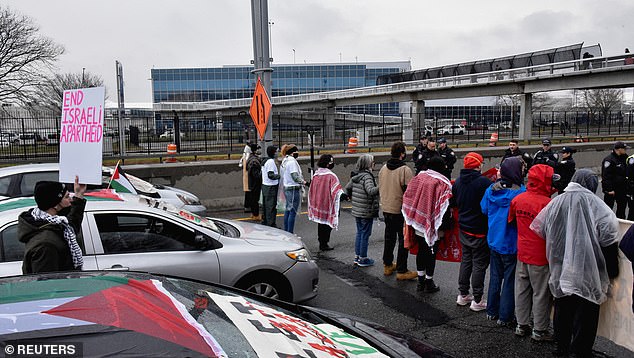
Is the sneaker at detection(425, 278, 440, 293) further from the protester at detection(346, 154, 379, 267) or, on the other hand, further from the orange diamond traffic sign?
the orange diamond traffic sign

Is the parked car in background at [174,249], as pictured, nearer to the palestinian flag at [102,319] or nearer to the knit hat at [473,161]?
the knit hat at [473,161]

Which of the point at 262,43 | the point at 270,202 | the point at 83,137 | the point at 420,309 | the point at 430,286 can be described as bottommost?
the point at 420,309

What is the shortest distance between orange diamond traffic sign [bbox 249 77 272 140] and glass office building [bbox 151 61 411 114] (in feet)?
298

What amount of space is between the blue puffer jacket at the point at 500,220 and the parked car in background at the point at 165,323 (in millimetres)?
2654

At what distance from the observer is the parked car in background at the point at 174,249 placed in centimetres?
500

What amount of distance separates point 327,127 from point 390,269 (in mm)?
21358

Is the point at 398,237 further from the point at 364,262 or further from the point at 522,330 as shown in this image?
the point at 522,330

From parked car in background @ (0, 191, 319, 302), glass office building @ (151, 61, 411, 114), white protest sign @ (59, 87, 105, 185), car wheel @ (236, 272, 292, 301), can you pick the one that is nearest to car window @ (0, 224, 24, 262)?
parked car in background @ (0, 191, 319, 302)

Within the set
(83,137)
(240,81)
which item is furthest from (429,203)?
(240,81)

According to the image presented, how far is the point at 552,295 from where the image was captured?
198 inches

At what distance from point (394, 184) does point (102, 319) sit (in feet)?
18.1

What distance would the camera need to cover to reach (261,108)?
10.3 metres

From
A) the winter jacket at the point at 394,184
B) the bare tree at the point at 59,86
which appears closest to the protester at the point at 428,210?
the winter jacket at the point at 394,184

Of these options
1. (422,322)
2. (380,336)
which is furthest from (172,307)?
(422,322)
